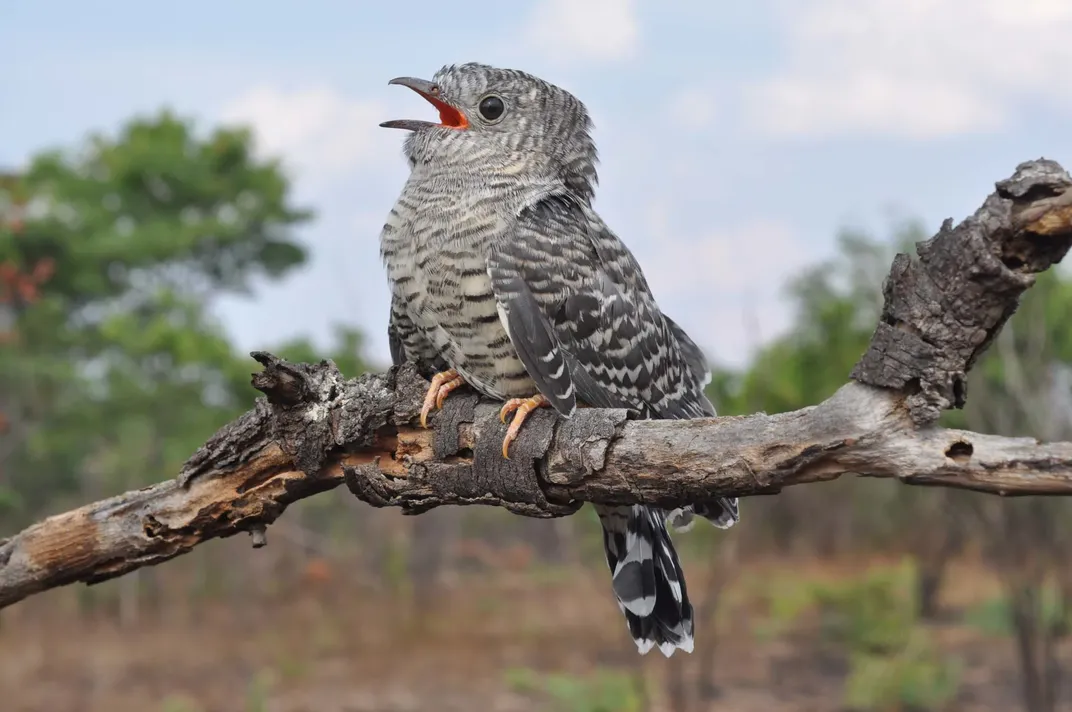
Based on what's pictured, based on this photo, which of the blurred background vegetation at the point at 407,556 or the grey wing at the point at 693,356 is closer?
the grey wing at the point at 693,356

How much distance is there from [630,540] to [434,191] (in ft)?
4.80

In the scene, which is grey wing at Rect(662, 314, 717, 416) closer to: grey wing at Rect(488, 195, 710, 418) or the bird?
the bird

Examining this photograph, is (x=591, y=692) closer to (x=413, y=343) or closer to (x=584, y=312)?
(x=413, y=343)

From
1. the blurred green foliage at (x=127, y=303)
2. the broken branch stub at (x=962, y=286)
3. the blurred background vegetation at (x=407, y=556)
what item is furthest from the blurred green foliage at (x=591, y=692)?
the broken branch stub at (x=962, y=286)

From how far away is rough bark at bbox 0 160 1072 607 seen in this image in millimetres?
2080

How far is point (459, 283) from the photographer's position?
3.34 meters

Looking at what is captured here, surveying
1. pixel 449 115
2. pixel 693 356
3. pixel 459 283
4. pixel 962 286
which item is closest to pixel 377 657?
pixel 693 356

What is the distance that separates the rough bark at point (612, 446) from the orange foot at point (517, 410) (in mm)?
39

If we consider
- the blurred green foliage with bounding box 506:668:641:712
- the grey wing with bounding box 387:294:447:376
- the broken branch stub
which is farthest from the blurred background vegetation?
the broken branch stub

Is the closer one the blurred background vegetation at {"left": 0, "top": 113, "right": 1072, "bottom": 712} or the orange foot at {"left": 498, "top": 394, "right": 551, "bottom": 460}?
the orange foot at {"left": 498, "top": 394, "right": 551, "bottom": 460}

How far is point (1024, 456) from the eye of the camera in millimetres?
2055

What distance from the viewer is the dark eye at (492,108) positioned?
3773 millimetres

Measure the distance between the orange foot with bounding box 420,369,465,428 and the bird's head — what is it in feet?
2.55

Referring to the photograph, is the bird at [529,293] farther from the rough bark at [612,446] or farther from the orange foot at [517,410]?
the rough bark at [612,446]
